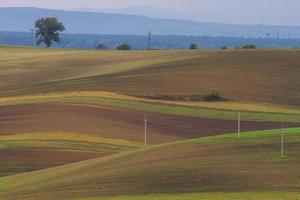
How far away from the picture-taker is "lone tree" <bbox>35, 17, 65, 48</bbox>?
147 m

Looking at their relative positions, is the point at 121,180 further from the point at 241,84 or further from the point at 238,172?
the point at 241,84

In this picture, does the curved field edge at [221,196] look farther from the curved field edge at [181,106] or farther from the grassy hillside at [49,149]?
the curved field edge at [181,106]

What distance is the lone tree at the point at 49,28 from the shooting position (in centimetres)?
14738

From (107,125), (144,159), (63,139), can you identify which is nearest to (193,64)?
(107,125)

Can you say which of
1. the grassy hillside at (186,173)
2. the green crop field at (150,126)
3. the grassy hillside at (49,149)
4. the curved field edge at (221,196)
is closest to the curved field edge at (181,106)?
the green crop field at (150,126)

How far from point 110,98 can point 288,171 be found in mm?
32892

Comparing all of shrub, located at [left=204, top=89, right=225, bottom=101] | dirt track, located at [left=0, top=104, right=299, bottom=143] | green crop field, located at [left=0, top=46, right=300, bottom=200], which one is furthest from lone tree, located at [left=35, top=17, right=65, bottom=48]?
dirt track, located at [left=0, top=104, right=299, bottom=143]

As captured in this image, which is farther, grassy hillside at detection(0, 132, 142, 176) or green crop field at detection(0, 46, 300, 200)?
grassy hillside at detection(0, 132, 142, 176)

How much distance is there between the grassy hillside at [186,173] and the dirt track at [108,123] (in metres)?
12.8

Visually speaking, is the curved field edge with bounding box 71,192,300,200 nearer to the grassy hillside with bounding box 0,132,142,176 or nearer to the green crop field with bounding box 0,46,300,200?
the green crop field with bounding box 0,46,300,200

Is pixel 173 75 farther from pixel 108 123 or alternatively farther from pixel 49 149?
pixel 49 149

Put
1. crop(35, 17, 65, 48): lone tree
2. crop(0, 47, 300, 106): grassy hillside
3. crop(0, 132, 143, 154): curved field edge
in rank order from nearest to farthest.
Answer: crop(0, 132, 143, 154): curved field edge → crop(0, 47, 300, 106): grassy hillside → crop(35, 17, 65, 48): lone tree

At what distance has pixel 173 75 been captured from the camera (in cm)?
6619

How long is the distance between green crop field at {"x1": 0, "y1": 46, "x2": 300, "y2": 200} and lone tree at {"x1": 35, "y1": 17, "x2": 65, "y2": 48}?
163 ft
